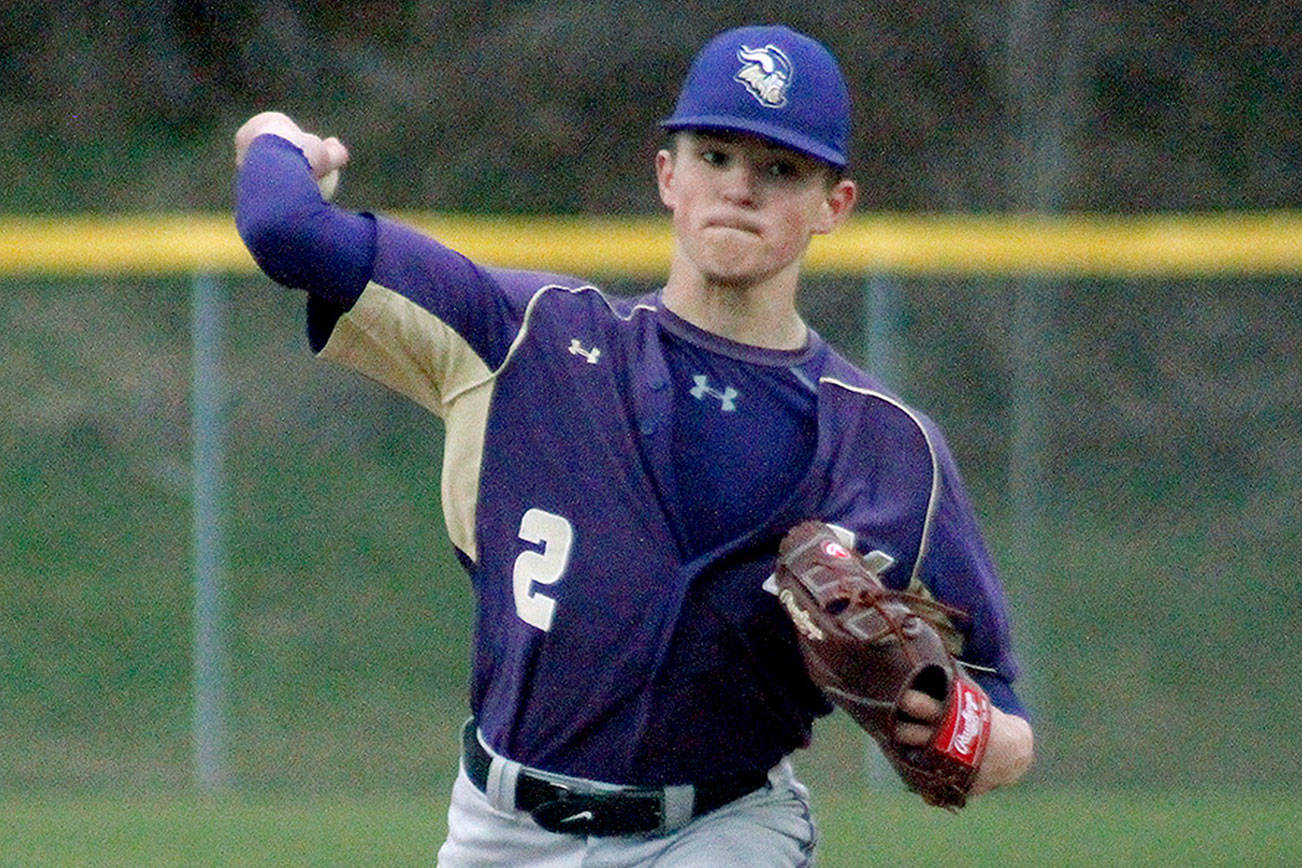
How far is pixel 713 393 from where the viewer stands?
3152mm

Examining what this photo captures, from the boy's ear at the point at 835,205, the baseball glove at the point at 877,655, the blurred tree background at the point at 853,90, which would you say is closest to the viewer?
the baseball glove at the point at 877,655

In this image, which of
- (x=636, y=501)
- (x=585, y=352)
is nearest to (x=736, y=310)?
(x=585, y=352)

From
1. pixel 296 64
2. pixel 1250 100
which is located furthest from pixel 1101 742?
pixel 296 64

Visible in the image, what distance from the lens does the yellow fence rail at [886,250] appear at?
24.3 ft

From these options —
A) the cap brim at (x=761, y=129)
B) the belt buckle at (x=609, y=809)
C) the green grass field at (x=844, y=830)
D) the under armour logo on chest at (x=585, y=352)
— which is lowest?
the green grass field at (x=844, y=830)

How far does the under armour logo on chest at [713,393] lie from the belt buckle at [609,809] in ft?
2.01

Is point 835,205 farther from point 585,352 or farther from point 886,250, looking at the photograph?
point 886,250

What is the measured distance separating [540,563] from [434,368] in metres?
0.35

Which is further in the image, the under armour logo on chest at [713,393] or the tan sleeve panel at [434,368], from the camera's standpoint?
the under armour logo on chest at [713,393]

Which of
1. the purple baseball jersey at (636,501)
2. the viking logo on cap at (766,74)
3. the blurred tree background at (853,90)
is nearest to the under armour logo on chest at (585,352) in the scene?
the purple baseball jersey at (636,501)

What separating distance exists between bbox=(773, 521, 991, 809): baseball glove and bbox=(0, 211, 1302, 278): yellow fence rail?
452 cm

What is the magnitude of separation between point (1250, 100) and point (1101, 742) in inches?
178

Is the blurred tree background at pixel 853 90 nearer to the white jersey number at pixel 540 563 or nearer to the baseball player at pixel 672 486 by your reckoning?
the baseball player at pixel 672 486

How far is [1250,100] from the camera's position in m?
10.7
